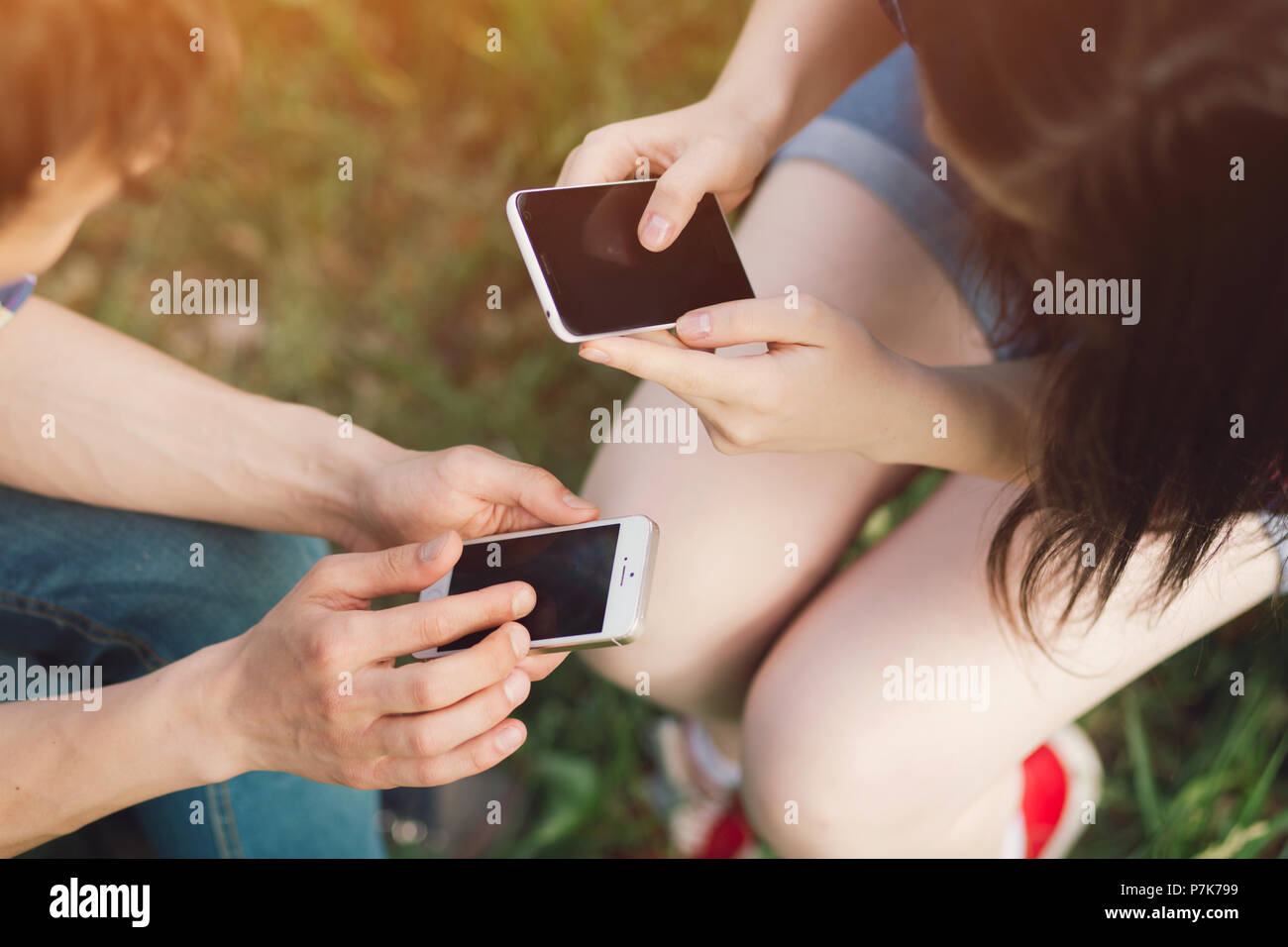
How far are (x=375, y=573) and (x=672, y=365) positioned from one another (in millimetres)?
246

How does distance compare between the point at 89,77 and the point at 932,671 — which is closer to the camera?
the point at 89,77

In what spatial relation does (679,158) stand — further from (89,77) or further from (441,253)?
(441,253)

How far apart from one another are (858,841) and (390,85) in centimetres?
97

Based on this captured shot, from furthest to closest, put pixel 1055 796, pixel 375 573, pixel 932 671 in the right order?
1. pixel 1055 796
2. pixel 932 671
3. pixel 375 573

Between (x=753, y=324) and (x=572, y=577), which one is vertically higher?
(x=753, y=324)

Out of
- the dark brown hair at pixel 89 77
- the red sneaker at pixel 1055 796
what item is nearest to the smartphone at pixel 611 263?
the dark brown hair at pixel 89 77

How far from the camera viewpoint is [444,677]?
54 centimetres

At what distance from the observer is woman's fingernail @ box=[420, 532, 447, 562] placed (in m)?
0.58

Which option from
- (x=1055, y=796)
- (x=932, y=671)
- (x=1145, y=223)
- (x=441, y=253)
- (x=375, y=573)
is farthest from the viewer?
(x=441, y=253)

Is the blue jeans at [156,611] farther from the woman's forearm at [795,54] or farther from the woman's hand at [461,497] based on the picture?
the woman's forearm at [795,54]

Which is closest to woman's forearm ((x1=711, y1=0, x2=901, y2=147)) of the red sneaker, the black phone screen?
the black phone screen

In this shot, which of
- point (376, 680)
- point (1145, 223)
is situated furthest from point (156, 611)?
point (1145, 223)

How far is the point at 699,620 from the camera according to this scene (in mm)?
789
